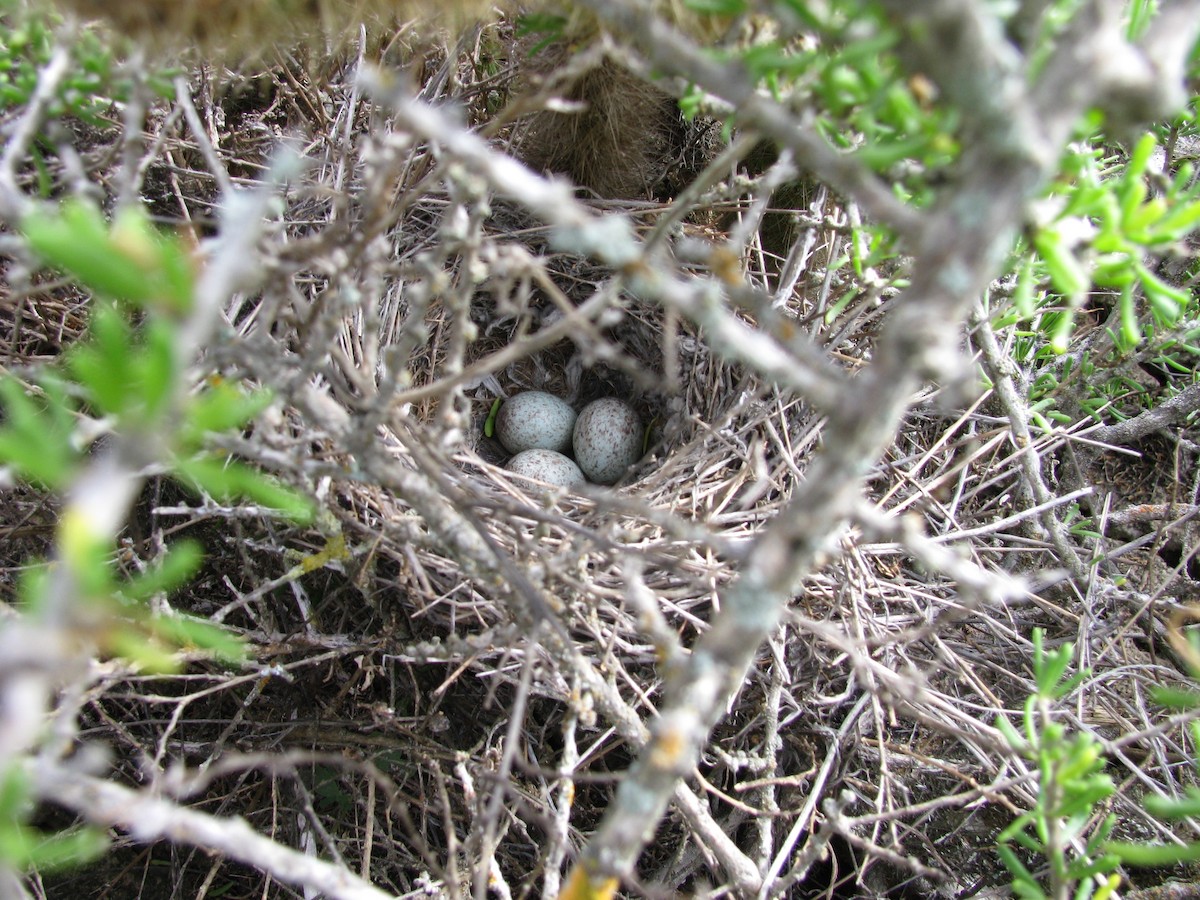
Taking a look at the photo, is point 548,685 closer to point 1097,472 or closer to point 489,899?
point 489,899

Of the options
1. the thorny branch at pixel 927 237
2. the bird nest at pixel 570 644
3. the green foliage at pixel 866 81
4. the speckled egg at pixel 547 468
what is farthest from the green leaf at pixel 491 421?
the thorny branch at pixel 927 237

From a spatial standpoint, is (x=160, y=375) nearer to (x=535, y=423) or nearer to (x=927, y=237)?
(x=927, y=237)

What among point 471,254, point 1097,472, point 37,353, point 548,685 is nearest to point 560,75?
point 471,254

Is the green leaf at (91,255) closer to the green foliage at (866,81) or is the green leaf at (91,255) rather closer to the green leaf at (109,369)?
the green leaf at (109,369)

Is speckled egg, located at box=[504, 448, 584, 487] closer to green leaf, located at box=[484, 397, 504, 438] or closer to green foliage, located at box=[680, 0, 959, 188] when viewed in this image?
green leaf, located at box=[484, 397, 504, 438]

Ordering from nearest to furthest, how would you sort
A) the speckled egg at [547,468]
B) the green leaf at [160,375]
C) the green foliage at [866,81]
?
the green leaf at [160,375], the green foliage at [866,81], the speckled egg at [547,468]

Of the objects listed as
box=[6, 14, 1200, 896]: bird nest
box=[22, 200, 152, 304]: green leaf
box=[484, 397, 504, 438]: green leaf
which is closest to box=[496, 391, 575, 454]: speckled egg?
box=[484, 397, 504, 438]: green leaf

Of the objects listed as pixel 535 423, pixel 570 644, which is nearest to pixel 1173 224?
pixel 570 644
